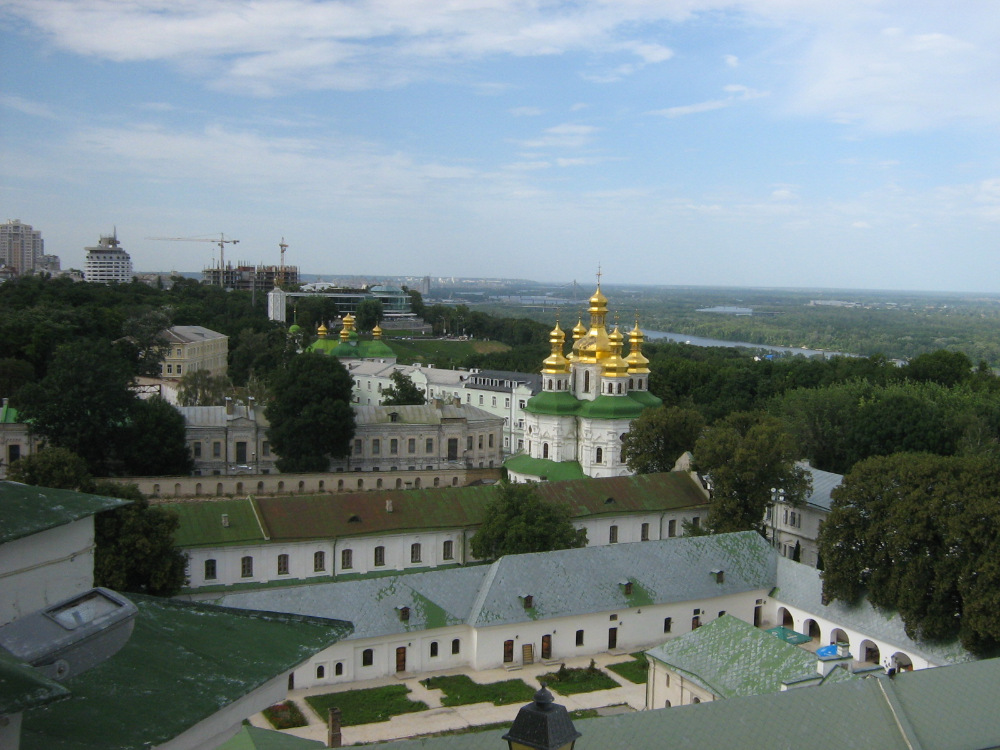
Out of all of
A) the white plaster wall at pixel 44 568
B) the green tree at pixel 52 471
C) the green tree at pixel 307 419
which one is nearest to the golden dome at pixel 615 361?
the green tree at pixel 307 419

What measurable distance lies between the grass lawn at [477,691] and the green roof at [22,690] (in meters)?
22.0

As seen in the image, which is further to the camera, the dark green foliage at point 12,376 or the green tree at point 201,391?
the green tree at point 201,391

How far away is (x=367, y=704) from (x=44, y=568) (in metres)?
19.9

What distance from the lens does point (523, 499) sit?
33281 millimetres

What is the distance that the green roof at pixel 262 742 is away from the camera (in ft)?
48.0

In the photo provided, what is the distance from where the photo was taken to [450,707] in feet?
84.4

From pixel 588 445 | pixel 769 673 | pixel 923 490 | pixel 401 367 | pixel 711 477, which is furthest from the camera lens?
pixel 401 367

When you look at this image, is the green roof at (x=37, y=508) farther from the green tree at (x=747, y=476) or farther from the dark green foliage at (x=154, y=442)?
the dark green foliage at (x=154, y=442)

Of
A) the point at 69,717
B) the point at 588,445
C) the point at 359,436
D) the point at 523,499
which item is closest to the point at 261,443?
the point at 359,436

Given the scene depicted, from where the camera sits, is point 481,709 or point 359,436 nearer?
point 481,709

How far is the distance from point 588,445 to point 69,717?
42197 mm

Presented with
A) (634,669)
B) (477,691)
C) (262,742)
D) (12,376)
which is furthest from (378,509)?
(12,376)

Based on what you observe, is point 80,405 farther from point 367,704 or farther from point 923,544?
point 923,544

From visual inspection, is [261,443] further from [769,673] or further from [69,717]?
[69,717]
